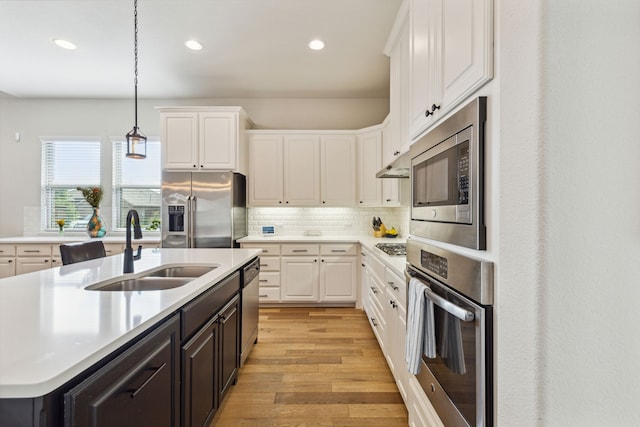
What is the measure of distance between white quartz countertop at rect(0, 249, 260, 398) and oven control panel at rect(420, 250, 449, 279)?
107 cm

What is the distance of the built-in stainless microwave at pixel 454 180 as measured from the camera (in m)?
0.89

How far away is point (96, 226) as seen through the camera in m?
4.17

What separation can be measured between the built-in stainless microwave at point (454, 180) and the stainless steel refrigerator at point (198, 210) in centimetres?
285

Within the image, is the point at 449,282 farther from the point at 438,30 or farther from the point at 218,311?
the point at 218,311

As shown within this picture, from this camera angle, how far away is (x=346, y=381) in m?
2.18

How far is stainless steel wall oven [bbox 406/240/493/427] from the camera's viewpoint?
2.88ft

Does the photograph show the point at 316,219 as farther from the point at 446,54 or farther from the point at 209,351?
the point at 446,54

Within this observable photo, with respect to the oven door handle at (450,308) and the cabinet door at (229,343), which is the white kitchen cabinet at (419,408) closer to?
the oven door handle at (450,308)

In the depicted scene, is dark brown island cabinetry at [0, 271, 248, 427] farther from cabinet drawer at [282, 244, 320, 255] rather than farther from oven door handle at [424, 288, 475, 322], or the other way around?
cabinet drawer at [282, 244, 320, 255]

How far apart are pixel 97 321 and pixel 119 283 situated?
2.38 ft

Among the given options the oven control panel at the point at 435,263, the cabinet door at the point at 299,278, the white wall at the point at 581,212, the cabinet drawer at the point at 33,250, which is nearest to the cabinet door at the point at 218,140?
the cabinet door at the point at 299,278

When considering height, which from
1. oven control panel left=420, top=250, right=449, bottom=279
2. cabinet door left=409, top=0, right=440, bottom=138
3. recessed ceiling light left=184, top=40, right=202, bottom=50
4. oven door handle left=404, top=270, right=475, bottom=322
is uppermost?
recessed ceiling light left=184, top=40, right=202, bottom=50

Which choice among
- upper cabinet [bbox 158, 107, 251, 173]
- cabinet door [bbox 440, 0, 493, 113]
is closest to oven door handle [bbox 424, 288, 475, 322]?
cabinet door [bbox 440, 0, 493, 113]

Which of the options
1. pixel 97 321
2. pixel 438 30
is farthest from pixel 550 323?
pixel 97 321
